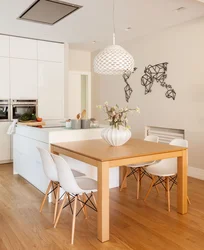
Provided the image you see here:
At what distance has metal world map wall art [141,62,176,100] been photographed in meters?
4.82

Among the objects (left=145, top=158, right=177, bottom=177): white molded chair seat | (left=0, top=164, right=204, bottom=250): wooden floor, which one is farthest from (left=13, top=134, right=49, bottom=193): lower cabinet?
(left=145, top=158, right=177, bottom=177): white molded chair seat

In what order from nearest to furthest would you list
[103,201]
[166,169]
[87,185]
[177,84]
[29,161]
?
[103,201] → [87,185] → [166,169] → [29,161] → [177,84]

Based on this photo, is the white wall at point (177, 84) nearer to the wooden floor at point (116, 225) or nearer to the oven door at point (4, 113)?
the wooden floor at point (116, 225)

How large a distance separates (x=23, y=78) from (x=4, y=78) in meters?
0.39

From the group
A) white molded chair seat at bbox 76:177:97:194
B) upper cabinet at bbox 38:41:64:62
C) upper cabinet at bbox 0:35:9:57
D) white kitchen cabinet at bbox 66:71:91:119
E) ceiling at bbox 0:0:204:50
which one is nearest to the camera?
white molded chair seat at bbox 76:177:97:194

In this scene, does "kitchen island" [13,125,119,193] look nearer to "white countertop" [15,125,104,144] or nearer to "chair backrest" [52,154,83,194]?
"white countertop" [15,125,104,144]

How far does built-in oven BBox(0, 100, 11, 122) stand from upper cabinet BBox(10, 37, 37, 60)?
3.23 feet

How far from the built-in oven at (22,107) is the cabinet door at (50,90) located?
14cm

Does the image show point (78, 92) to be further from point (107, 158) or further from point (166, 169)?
point (107, 158)

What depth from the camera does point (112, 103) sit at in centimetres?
631

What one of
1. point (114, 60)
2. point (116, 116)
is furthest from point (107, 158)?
point (114, 60)

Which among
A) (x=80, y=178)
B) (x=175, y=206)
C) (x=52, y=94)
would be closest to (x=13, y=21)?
(x=52, y=94)

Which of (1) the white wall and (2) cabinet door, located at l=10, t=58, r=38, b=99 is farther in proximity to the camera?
(2) cabinet door, located at l=10, t=58, r=38, b=99

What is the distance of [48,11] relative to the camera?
4066 millimetres
